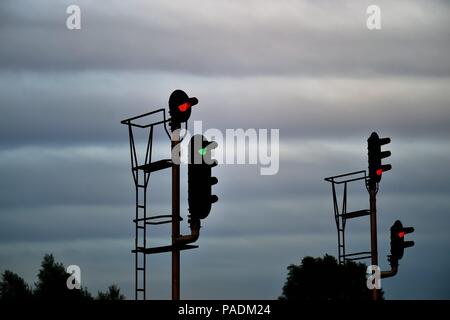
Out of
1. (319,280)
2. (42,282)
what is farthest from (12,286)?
(319,280)

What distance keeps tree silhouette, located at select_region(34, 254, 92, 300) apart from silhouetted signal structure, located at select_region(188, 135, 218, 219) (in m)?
34.3

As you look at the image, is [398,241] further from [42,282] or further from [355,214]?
[42,282]

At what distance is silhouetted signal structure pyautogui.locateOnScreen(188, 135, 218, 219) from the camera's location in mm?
15141

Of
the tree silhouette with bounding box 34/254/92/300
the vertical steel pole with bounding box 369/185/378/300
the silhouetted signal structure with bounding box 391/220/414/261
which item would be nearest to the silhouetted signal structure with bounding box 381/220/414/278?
the silhouetted signal structure with bounding box 391/220/414/261

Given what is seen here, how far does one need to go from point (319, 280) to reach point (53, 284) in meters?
33.9

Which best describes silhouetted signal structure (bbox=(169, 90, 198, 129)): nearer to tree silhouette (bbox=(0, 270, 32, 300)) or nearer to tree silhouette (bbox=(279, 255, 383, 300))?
tree silhouette (bbox=(0, 270, 32, 300))

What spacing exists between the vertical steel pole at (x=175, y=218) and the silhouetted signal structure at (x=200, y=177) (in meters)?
0.64

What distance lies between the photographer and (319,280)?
81250mm

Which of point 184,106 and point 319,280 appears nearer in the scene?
point 184,106

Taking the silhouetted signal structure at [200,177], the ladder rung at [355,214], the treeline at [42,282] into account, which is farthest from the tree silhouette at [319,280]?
the silhouetted signal structure at [200,177]

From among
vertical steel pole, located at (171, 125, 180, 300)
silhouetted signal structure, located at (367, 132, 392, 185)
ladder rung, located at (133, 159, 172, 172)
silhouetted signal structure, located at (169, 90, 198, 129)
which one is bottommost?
vertical steel pole, located at (171, 125, 180, 300)

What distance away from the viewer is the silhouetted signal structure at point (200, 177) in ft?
49.7
